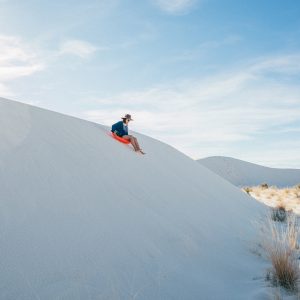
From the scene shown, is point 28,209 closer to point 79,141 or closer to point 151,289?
point 151,289

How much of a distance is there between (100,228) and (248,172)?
55691 mm

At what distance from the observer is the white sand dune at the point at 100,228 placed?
329cm

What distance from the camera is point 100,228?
13.8 ft

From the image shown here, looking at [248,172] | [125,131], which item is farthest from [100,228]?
[248,172]

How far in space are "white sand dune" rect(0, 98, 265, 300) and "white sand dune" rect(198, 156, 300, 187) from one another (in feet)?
159

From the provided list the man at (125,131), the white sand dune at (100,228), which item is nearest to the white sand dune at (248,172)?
the man at (125,131)

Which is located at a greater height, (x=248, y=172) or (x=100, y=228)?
(x=248, y=172)

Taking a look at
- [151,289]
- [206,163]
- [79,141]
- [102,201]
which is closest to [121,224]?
[102,201]

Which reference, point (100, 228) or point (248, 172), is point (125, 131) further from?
point (248, 172)

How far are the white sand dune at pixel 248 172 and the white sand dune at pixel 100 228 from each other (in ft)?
159

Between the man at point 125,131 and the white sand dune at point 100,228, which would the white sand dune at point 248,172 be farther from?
the white sand dune at point 100,228

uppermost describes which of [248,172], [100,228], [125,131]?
[248,172]

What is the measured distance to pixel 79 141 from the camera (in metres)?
7.19

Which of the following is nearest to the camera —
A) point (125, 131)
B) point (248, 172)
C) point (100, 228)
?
point (100, 228)
